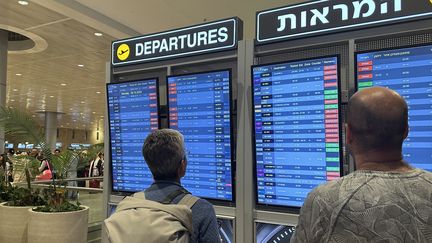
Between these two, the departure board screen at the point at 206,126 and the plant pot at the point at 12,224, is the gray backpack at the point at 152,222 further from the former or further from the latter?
the plant pot at the point at 12,224

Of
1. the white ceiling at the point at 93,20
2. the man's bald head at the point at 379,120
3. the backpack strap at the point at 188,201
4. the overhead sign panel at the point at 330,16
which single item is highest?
the white ceiling at the point at 93,20

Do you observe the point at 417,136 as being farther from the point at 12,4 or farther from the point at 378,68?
the point at 12,4

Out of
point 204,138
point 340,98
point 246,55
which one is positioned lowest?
point 204,138

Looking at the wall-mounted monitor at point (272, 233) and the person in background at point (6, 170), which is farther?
the person in background at point (6, 170)

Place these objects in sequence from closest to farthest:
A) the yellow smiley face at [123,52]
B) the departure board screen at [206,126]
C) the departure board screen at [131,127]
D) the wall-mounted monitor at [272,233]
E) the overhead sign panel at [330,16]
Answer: the overhead sign panel at [330,16] → the wall-mounted monitor at [272,233] → the departure board screen at [206,126] → the departure board screen at [131,127] → the yellow smiley face at [123,52]

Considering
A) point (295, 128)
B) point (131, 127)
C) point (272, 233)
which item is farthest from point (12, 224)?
point (295, 128)

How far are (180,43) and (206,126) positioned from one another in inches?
27.5

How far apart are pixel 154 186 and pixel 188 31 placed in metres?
1.48

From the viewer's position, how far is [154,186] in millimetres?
1780

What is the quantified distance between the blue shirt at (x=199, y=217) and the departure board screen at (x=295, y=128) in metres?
0.75

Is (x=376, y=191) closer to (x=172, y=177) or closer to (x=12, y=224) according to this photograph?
(x=172, y=177)

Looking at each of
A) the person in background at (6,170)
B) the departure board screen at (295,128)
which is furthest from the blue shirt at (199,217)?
the person in background at (6,170)

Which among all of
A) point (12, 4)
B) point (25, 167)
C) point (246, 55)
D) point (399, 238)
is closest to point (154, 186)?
point (399, 238)

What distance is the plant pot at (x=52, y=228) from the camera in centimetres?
399
